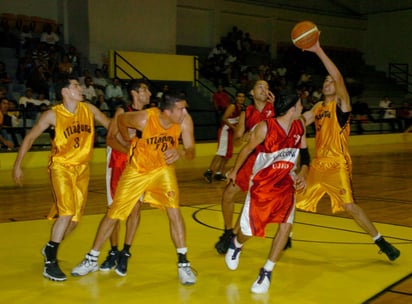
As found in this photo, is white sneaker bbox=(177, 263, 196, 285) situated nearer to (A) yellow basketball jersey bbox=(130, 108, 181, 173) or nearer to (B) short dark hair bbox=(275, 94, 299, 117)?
(A) yellow basketball jersey bbox=(130, 108, 181, 173)

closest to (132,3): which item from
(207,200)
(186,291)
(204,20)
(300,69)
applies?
(204,20)

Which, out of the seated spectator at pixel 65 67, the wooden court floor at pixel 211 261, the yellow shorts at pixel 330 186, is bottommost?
the wooden court floor at pixel 211 261

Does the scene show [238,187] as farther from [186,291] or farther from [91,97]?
[91,97]

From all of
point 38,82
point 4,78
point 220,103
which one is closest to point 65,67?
point 38,82

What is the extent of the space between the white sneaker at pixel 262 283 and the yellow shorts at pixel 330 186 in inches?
45.1

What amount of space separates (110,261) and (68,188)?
30.6 inches

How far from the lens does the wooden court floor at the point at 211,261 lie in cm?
466

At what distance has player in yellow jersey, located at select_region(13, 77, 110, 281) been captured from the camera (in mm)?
5023

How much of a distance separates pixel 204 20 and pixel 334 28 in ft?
27.3

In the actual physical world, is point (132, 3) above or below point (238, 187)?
above

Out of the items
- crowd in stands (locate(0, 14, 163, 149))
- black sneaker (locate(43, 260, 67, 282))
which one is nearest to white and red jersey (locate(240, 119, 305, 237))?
black sneaker (locate(43, 260, 67, 282))

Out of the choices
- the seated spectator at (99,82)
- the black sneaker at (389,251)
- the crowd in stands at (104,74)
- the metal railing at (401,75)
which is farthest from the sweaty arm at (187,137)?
the metal railing at (401,75)

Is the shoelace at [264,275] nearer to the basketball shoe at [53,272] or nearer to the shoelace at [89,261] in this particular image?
the shoelace at [89,261]

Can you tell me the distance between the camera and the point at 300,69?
81.9 ft
